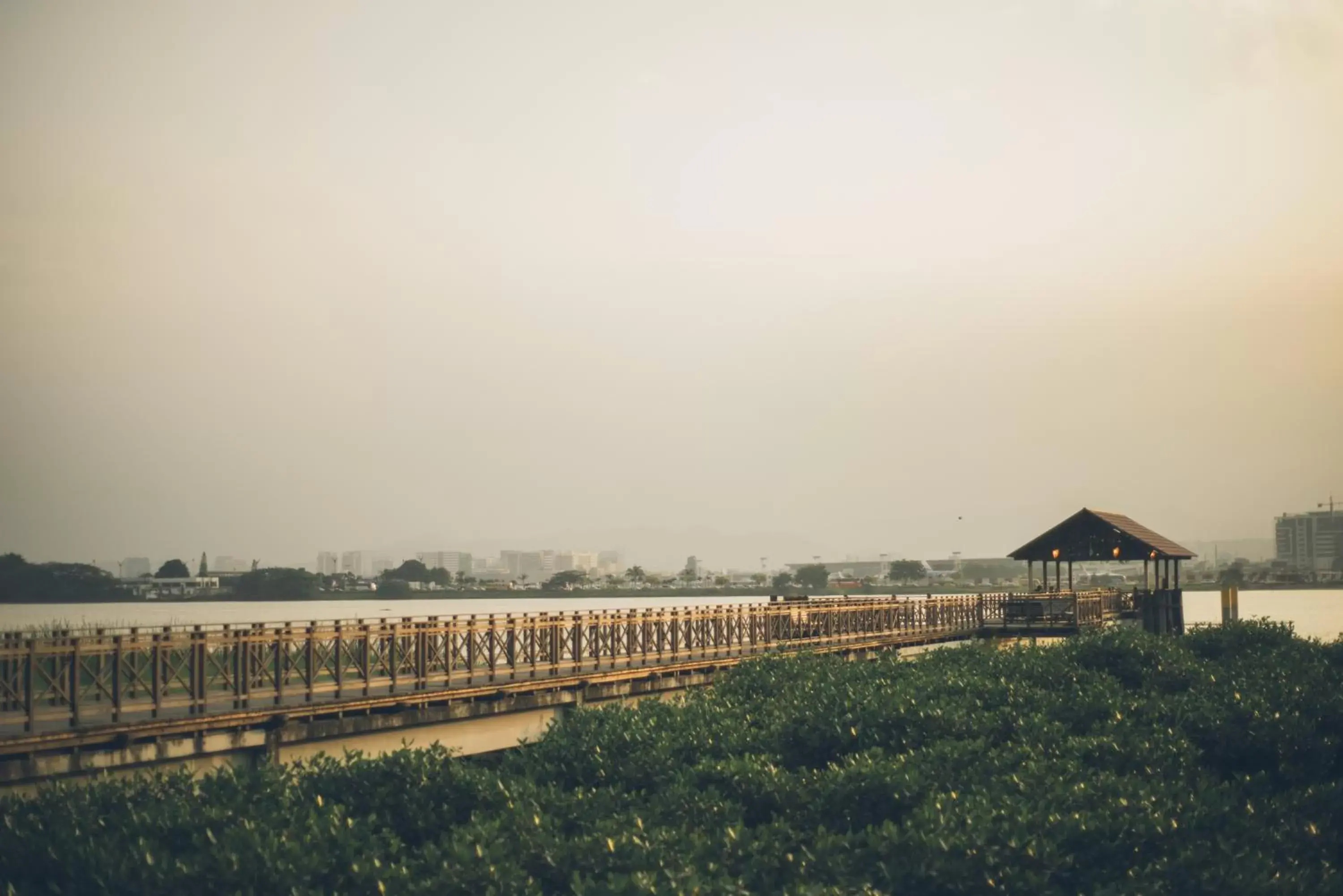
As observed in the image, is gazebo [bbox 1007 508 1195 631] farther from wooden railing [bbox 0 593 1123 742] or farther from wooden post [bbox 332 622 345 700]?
wooden post [bbox 332 622 345 700]

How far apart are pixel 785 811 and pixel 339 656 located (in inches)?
385

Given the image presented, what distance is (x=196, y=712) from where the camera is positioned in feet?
57.5

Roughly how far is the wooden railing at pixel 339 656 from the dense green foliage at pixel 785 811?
395 cm

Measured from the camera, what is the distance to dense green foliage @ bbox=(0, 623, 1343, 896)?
1027 centimetres

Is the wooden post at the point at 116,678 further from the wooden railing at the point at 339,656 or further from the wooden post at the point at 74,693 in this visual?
the wooden post at the point at 74,693

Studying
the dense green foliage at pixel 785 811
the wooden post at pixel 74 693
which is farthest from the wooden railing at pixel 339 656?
the dense green foliage at pixel 785 811

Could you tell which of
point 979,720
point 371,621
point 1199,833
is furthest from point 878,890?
point 371,621

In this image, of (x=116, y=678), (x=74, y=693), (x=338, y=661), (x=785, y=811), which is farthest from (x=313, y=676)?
(x=785, y=811)

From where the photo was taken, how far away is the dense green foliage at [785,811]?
33.7 feet

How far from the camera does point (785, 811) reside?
43.3 ft

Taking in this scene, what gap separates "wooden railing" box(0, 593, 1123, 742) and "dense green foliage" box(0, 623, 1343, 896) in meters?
3.95

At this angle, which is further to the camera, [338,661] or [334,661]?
[334,661]

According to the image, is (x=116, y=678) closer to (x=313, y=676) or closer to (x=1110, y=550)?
(x=313, y=676)

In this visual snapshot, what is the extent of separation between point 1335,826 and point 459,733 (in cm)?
1342
